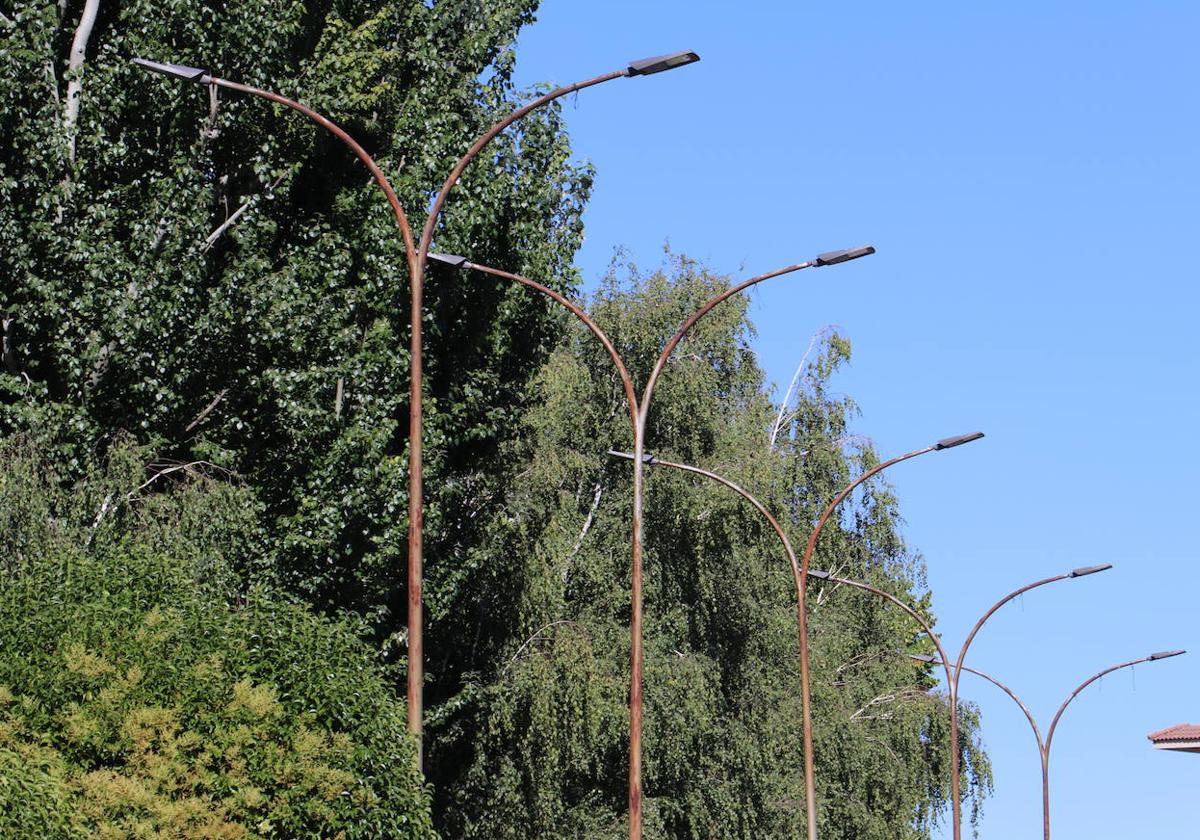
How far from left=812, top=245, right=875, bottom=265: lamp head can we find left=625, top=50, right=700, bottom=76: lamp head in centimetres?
575

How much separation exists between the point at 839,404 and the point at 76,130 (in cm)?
3305

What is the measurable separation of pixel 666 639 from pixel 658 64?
82.3ft

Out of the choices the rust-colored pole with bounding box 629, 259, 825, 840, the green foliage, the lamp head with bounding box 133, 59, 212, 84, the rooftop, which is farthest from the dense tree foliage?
the rooftop

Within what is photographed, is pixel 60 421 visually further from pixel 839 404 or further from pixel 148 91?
pixel 839 404

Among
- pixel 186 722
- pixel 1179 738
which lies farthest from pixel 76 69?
pixel 1179 738

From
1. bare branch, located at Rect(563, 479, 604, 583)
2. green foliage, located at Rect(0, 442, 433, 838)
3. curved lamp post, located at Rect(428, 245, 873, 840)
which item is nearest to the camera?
green foliage, located at Rect(0, 442, 433, 838)

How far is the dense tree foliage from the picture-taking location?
17.9 meters

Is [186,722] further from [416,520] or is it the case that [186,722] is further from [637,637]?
[637,637]

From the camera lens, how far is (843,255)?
24.3m

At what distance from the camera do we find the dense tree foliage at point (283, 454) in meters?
17.9

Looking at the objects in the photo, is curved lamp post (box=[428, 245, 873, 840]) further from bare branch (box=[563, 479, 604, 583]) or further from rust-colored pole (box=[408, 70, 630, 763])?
bare branch (box=[563, 479, 604, 583])

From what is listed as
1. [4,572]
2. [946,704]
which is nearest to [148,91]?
[4,572]

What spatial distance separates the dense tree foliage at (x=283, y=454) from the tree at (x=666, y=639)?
143mm

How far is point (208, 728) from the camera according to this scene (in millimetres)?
17781
